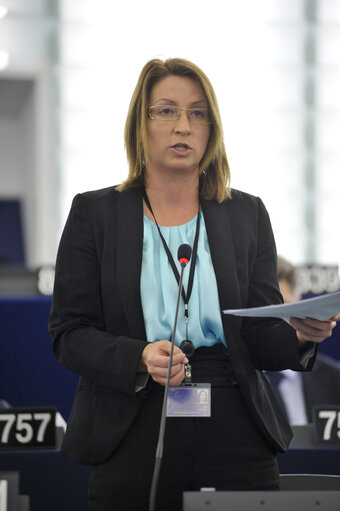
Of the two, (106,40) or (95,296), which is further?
Result: (106,40)

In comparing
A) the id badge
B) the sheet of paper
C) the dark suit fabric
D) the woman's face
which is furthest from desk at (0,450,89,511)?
the dark suit fabric

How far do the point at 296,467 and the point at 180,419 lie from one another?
0.85 m

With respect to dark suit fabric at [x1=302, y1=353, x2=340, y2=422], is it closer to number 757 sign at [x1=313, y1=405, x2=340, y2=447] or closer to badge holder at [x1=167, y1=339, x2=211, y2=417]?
number 757 sign at [x1=313, y1=405, x2=340, y2=447]

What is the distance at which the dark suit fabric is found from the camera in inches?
123

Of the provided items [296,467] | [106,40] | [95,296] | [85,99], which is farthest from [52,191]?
[95,296]

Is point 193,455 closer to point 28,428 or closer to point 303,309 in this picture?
point 303,309

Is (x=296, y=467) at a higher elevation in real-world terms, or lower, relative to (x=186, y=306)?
lower

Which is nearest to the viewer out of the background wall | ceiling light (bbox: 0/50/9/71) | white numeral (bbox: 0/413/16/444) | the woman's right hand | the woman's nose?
Answer: the woman's right hand

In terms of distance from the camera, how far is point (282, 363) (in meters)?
1.50

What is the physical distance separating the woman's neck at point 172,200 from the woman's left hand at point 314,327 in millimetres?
330

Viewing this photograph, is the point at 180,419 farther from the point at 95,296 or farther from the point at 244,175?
the point at 244,175

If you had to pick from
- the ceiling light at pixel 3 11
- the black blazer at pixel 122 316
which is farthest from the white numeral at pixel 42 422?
the ceiling light at pixel 3 11

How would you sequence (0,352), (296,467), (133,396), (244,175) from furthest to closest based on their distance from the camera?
1. (244,175)
2. (0,352)
3. (296,467)
4. (133,396)

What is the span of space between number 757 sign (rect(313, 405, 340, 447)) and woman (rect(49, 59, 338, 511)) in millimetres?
641
